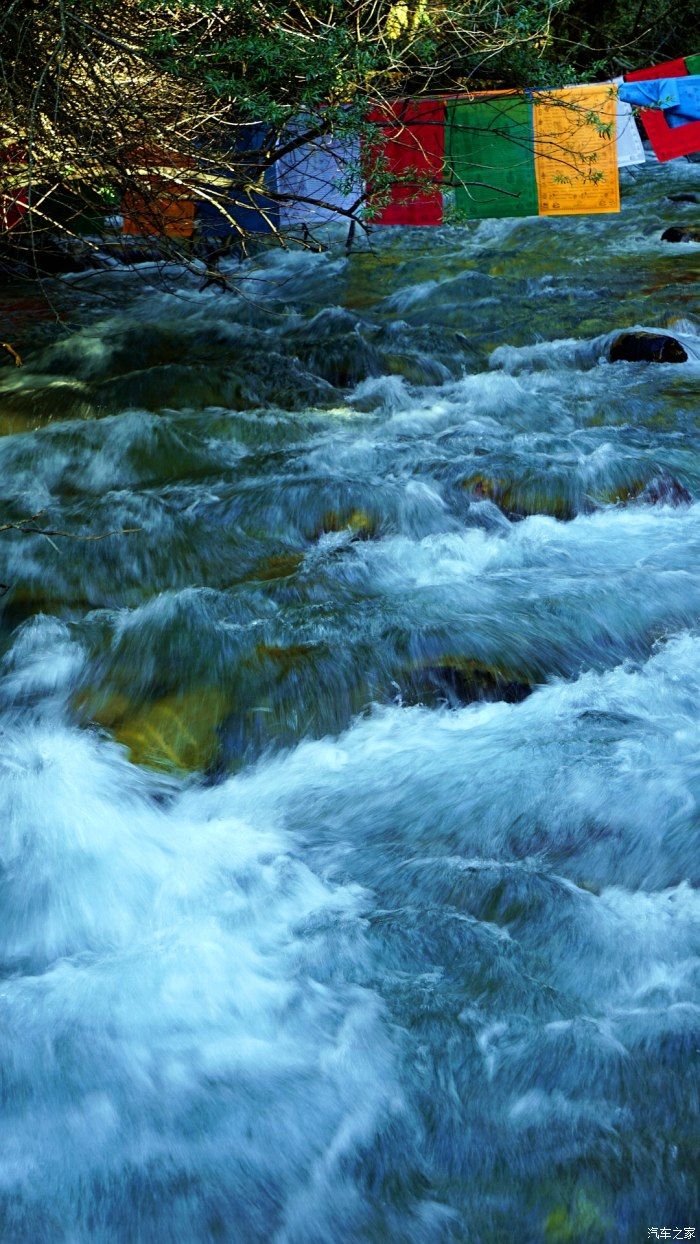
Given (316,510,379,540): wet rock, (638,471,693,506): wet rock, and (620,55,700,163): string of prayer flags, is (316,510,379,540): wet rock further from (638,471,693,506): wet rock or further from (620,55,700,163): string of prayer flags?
(620,55,700,163): string of prayer flags

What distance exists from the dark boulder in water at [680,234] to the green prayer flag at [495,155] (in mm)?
1320

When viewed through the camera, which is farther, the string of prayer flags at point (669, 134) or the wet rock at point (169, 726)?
the string of prayer flags at point (669, 134)

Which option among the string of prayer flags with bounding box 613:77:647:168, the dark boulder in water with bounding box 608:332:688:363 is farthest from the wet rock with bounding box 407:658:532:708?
the string of prayer flags with bounding box 613:77:647:168

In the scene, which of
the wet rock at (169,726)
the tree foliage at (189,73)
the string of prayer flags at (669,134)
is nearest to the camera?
the wet rock at (169,726)

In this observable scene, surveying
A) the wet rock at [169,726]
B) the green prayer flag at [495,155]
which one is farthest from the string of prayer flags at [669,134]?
the wet rock at [169,726]

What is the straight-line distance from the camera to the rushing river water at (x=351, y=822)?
7.20 feet

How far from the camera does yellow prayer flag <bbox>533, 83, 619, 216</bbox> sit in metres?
9.54

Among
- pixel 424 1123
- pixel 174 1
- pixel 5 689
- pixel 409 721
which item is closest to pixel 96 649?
pixel 5 689

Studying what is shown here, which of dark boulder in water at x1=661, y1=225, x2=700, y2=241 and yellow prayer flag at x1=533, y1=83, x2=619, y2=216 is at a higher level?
yellow prayer flag at x1=533, y1=83, x2=619, y2=216

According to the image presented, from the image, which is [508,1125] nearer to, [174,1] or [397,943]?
[397,943]

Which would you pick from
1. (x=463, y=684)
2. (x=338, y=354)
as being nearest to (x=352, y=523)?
(x=463, y=684)

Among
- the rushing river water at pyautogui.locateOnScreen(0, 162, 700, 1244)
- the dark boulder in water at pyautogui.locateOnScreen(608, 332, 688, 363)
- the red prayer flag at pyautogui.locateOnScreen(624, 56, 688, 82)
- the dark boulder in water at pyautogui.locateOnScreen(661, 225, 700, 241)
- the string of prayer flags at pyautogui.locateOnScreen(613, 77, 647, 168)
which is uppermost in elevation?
the red prayer flag at pyautogui.locateOnScreen(624, 56, 688, 82)

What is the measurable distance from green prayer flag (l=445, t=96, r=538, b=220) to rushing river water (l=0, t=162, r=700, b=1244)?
15.3 feet

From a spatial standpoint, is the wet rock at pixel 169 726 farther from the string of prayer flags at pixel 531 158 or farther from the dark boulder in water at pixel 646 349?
the string of prayer flags at pixel 531 158
